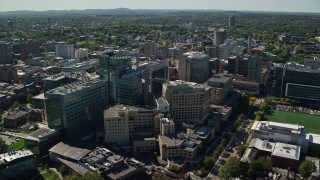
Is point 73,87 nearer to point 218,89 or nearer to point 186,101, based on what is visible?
point 186,101

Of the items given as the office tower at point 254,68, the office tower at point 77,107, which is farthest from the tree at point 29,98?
the office tower at point 254,68

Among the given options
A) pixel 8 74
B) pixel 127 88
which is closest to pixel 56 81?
pixel 127 88

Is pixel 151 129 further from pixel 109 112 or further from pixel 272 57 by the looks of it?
pixel 272 57

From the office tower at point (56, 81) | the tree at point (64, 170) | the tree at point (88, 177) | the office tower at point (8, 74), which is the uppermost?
the office tower at point (56, 81)

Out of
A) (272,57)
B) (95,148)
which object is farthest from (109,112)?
(272,57)

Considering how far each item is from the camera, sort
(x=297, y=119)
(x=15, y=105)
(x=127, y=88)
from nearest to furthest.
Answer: (x=127, y=88) < (x=297, y=119) < (x=15, y=105)

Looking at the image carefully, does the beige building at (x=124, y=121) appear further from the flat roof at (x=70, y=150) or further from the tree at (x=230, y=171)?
the tree at (x=230, y=171)
